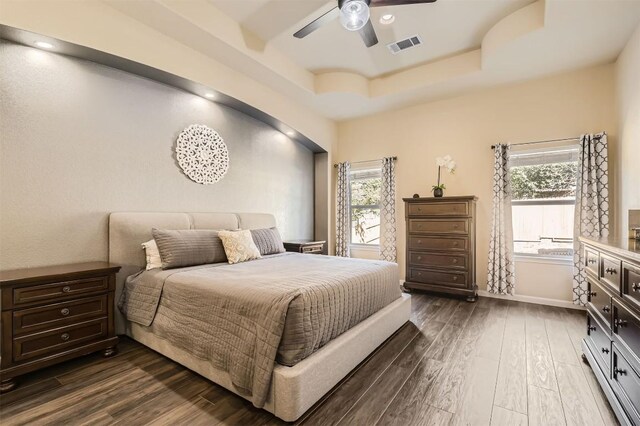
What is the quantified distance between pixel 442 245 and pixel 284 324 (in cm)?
309

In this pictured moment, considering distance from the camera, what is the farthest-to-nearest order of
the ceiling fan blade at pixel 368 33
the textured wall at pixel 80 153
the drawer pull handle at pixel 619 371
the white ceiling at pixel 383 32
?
the white ceiling at pixel 383 32 → the ceiling fan blade at pixel 368 33 → the textured wall at pixel 80 153 → the drawer pull handle at pixel 619 371

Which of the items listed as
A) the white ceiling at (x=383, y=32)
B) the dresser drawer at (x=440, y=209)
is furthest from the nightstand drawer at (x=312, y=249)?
the white ceiling at (x=383, y=32)

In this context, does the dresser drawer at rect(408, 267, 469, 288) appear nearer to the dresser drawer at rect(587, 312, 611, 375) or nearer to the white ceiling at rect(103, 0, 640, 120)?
the dresser drawer at rect(587, 312, 611, 375)

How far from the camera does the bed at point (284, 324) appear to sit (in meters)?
1.56

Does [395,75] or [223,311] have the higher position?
[395,75]

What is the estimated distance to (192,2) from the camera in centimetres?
264

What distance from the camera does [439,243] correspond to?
402cm

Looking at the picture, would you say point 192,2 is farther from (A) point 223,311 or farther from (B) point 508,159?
(B) point 508,159

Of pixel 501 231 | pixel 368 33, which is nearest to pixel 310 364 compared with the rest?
pixel 368 33

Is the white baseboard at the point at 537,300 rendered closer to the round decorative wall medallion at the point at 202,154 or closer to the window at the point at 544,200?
the window at the point at 544,200

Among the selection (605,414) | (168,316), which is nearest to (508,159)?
(605,414)

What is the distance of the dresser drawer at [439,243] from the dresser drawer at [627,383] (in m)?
2.25

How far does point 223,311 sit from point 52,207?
1.80 meters

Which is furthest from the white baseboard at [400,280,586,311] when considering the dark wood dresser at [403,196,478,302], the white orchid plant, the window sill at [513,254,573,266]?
the white orchid plant
